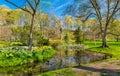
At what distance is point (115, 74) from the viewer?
17156mm

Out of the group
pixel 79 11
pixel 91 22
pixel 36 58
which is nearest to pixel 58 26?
pixel 91 22

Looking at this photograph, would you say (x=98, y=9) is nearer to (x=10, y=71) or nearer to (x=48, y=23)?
(x=10, y=71)

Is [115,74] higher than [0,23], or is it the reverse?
[0,23]

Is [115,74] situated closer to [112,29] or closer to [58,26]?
[112,29]

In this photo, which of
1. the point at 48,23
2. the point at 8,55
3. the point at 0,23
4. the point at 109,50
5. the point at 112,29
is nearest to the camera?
the point at 8,55

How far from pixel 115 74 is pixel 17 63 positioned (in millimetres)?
10964

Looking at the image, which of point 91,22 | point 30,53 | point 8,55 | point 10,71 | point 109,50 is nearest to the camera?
point 10,71

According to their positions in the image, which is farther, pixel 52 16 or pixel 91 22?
pixel 91 22

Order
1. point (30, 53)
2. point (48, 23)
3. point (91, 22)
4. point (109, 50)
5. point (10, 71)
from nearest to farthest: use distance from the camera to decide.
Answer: point (10, 71) → point (30, 53) → point (109, 50) → point (48, 23) → point (91, 22)

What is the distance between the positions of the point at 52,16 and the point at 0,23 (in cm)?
2032

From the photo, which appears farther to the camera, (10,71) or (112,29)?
(112,29)

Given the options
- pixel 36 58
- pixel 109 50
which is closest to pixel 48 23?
pixel 109 50

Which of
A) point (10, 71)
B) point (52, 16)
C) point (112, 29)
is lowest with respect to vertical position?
point (10, 71)

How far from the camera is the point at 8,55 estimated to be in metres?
23.9
